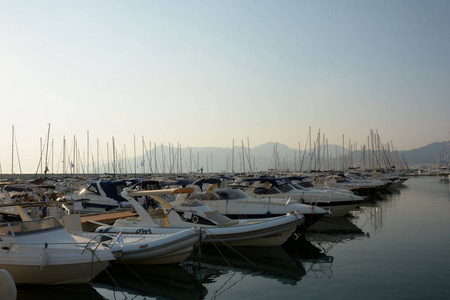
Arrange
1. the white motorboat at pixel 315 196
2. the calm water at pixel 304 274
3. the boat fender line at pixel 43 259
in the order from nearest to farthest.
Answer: the boat fender line at pixel 43 259 < the calm water at pixel 304 274 < the white motorboat at pixel 315 196

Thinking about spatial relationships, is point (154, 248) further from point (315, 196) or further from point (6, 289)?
point (315, 196)

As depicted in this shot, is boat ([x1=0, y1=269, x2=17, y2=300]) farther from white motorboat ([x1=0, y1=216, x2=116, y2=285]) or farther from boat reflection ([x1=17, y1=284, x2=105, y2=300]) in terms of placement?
boat reflection ([x1=17, y1=284, x2=105, y2=300])

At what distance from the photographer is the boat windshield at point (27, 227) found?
→ 11.3 metres

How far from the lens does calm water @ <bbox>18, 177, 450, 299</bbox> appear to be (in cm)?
1093

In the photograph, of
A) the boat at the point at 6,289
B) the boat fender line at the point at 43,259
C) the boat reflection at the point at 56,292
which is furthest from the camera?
the boat reflection at the point at 56,292

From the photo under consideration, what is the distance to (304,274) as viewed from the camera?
1298 centimetres

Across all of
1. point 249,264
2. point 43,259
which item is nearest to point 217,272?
point 249,264

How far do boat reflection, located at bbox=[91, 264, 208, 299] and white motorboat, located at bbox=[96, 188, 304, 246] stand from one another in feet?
7.33

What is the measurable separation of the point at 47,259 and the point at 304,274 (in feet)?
27.3

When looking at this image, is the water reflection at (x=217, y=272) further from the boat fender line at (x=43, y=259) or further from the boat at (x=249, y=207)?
the boat at (x=249, y=207)

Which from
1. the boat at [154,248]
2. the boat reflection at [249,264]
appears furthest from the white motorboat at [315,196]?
the boat at [154,248]

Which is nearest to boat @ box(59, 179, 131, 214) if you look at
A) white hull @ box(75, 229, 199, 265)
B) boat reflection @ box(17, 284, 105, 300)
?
white hull @ box(75, 229, 199, 265)

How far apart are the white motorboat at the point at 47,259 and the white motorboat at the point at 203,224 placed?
14.2ft

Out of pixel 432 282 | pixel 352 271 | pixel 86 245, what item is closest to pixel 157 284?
pixel 86 245
